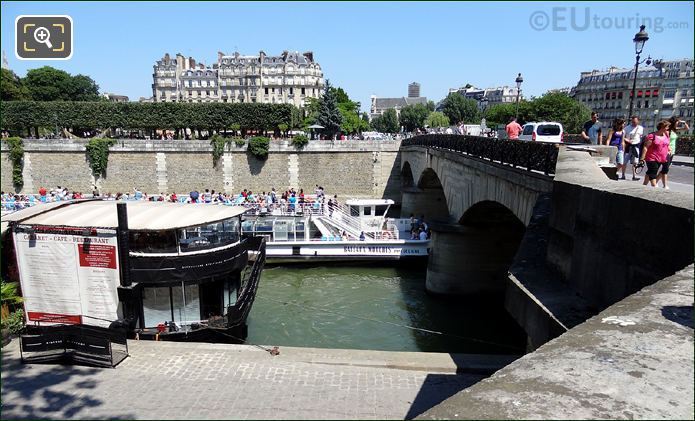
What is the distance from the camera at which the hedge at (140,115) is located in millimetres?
46312

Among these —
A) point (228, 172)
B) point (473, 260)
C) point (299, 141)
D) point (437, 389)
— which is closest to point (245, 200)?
point (228, 172)

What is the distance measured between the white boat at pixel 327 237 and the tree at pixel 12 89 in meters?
49.8

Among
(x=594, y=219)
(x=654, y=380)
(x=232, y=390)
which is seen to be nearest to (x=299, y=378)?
(x=232, y=390)

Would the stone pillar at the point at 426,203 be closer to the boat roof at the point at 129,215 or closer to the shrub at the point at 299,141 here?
the shrub at the point at 299,141

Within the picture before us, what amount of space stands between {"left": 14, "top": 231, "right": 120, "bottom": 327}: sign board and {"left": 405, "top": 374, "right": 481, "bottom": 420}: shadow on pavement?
8.46 meters

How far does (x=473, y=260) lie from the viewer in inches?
802

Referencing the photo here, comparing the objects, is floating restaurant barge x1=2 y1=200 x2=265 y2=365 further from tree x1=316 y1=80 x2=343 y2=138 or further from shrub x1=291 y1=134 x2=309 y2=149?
tree x1=316 y1=80 x2=343 y2=138

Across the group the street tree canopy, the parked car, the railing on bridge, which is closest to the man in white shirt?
the railing on bridge

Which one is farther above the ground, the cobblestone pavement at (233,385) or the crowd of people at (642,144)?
the crowd of people at (642,144)

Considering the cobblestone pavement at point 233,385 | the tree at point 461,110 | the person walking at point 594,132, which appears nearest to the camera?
the cobblestone pavement at point 233,385

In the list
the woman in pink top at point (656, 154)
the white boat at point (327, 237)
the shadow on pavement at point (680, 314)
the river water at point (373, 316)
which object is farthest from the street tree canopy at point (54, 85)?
the shadow on pavement at point (680, 314)

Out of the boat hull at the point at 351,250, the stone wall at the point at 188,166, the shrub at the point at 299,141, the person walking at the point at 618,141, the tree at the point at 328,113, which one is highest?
the tree at the point at 328,113

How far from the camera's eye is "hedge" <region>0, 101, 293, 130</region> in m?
46.3

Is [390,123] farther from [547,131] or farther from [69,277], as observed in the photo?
[69,277]
